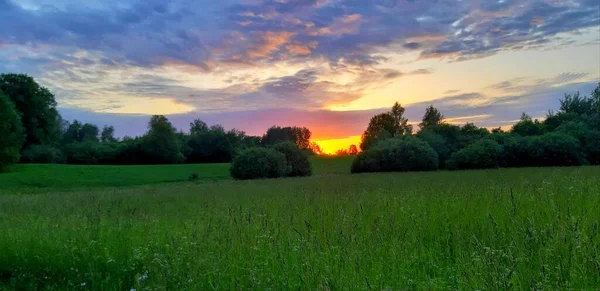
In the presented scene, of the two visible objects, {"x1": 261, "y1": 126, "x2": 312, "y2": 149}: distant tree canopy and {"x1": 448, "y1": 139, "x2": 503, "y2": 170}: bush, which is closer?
{"x1": 448, "y1": 139, "x2": 503, "y2": 170}: bush

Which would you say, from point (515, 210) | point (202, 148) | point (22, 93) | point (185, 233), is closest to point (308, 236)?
point (185, 233)

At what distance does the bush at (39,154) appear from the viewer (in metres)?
58.4

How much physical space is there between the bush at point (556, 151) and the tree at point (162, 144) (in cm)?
6747

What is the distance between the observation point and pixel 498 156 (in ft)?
140

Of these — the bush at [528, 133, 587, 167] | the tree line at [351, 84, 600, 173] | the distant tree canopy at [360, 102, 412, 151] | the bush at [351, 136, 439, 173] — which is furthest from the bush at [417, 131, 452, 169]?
the distant tree canopy at [360, 102, 412, 151]

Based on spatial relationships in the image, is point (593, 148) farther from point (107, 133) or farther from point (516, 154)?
point (107, 133)

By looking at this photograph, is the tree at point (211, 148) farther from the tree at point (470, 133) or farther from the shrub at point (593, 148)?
the shrub at point (593, 148)

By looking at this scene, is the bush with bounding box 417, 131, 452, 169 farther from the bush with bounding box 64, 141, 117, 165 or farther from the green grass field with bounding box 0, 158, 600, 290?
the bush with bounding box 64, 141, 117, 165

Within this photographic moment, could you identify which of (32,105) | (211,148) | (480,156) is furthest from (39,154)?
(480,156)

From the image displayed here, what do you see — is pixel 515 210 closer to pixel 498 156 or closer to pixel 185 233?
pixel 185 233

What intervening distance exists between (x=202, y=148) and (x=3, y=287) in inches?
3483

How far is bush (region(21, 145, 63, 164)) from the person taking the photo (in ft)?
192

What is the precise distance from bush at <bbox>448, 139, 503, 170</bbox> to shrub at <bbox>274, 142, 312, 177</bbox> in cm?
1730

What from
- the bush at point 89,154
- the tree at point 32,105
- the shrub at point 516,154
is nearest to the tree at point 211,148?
the bush at point 89,154
